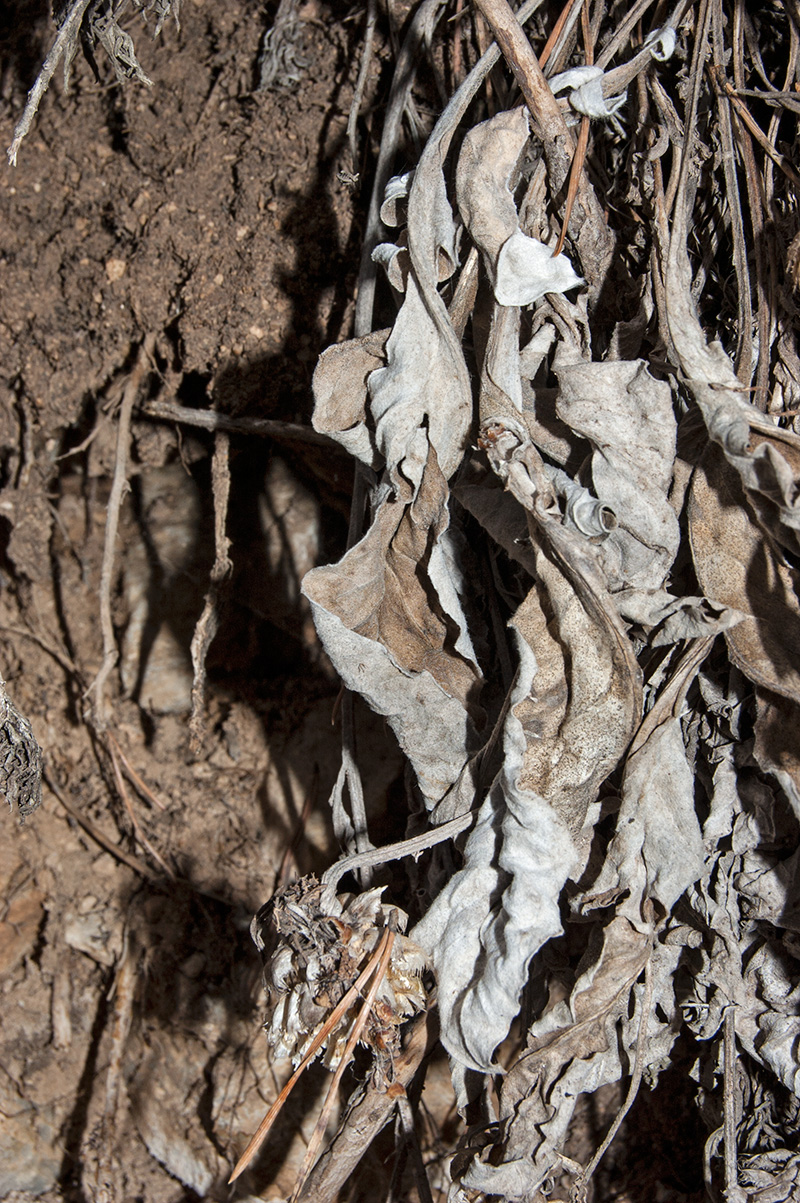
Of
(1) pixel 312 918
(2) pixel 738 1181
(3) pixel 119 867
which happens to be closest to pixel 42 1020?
(3) pixel 119 867

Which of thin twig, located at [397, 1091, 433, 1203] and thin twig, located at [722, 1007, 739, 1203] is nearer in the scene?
thin twig, located at [722, 1007, 739, 1203]

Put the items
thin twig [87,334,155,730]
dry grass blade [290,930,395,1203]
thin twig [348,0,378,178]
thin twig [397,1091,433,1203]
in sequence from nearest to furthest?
1. dry grass blade [290,930,395,1203]
2. thin twig [397,1091,433,1203]
3. thin twig [348,0,378,178]
4. thin twig [87,334,155,730]

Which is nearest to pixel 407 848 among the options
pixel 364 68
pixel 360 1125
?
pixel 360 1125

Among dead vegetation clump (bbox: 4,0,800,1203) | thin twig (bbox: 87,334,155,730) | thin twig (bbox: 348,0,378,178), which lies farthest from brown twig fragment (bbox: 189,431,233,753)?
thin twig (bbox: 348,0,378,178)

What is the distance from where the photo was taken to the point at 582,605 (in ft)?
2.56

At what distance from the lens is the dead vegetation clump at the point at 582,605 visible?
0.80 meters

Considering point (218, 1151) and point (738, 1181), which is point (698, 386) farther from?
point (218, 1151)

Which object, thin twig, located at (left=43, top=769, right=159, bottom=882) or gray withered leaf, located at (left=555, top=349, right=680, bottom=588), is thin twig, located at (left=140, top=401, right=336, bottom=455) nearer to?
gray withered leaf, located at (left=555, top=349, right=680, bottom=588)

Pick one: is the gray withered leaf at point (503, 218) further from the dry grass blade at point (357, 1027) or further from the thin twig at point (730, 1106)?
the thin twig at point (730, 1106)

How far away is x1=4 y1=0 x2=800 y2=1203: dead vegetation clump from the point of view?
797 millimetres

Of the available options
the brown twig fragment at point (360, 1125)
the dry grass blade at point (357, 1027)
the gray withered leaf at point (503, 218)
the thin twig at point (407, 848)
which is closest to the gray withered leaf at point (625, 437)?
the gray withered leaf at point (503, 218)

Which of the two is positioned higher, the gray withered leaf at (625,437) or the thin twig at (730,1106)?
the gray withered leaf at (625,437)

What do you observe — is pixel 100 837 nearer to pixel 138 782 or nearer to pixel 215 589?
pixel 138 782

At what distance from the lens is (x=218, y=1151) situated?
1452 mm
